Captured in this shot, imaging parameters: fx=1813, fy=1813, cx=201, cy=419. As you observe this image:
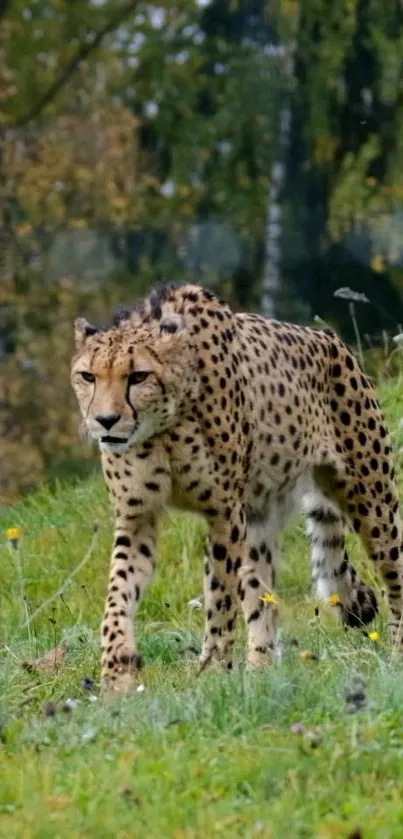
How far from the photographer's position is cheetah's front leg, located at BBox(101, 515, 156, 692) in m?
4.55

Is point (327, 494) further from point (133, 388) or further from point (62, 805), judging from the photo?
point (62, 805)

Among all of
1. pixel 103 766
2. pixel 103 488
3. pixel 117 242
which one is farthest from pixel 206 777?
pixel 117 242

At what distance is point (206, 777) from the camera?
3186 millimetres

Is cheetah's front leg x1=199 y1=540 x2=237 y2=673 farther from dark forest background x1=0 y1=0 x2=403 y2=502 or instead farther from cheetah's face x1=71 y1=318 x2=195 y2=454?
dark forest background x1=0 y1=0 x2=403 y2=502

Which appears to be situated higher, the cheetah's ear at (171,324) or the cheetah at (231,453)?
the cheetah's ear at (171,324)

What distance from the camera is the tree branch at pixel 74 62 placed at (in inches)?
706

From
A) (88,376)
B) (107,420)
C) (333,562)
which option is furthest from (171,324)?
(333,562)

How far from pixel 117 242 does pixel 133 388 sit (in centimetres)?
1203

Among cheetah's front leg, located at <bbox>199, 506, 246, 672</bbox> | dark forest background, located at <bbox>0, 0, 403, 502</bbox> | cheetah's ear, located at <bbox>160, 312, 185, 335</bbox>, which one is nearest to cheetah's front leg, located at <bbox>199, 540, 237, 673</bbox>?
cheetah's front leg, located at <bbox>199, 506, 246, 672</bbox>

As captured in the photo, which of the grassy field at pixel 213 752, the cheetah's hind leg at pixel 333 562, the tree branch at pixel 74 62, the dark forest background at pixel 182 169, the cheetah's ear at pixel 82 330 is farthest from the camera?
the tree branch at pixel 74 62

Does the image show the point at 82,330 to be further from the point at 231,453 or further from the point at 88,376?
the point at 231,453

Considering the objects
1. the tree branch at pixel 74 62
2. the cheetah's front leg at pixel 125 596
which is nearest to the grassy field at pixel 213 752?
the cheetah's front leg at pixel 125 596

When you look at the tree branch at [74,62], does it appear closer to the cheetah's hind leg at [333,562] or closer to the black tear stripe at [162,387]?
the cheetah's hind leg at [333,562]

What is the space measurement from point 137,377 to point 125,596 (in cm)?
58
